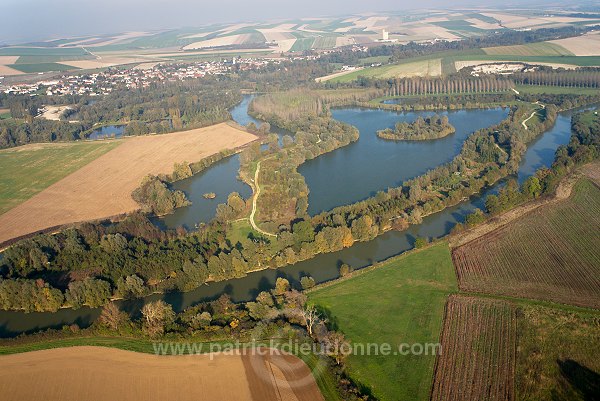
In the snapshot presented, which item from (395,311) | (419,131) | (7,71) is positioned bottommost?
(395,311)

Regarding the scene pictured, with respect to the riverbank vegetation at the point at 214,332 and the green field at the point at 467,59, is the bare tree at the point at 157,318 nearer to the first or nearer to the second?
the riverbank vegetation at the point at 214,332

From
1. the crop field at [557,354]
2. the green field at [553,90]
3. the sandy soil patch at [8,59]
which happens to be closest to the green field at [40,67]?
the sandy soil patch at [8,59]

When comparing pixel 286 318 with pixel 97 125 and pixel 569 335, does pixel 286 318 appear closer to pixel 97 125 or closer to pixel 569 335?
pixel 569 335

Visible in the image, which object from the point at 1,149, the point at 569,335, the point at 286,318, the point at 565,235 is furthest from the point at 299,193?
the point at 1,149

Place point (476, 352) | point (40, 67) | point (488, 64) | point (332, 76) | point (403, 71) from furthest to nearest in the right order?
point (40, 67)
point (332, 76)
point (403, 71)
point (488, 64)
point (476, 352)

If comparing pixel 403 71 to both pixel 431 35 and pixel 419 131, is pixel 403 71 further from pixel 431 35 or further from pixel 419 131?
pixel 431 35

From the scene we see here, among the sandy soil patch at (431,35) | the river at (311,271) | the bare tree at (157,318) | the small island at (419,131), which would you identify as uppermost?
the sandy soil patch at (431,35)

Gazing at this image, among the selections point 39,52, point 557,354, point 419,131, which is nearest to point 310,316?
point 557,354
